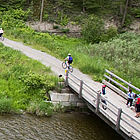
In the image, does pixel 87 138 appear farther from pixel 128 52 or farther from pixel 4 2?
pixel 4 2

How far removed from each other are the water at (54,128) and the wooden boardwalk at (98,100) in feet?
3.54

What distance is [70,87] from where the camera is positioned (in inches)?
607

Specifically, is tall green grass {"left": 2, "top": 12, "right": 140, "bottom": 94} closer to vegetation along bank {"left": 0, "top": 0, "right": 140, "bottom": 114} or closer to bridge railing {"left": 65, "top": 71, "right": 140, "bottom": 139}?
vegetation along bank {"left": 0, "top": 0, "right": 140, "bottom": 114}

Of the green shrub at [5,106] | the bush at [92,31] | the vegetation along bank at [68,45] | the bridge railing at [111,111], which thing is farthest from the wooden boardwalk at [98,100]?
the bush at [92,31]

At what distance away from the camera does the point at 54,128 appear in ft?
41.2

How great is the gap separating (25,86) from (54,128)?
4175mm

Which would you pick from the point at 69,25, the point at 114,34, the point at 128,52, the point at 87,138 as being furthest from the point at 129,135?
the point at 69,25

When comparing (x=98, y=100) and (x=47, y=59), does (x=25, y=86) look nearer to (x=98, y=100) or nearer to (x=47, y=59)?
(x=98, y=100)

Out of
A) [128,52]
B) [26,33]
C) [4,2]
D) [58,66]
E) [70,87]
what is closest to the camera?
[70,87]

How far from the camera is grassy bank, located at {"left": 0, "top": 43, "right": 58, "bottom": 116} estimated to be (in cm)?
1399

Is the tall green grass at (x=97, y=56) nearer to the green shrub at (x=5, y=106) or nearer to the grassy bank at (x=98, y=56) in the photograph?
the grassy bank at (x=98, y=56)

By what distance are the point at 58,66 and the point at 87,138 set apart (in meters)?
8.67

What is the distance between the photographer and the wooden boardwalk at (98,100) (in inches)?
416

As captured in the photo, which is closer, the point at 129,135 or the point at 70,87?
the point at 129,135
